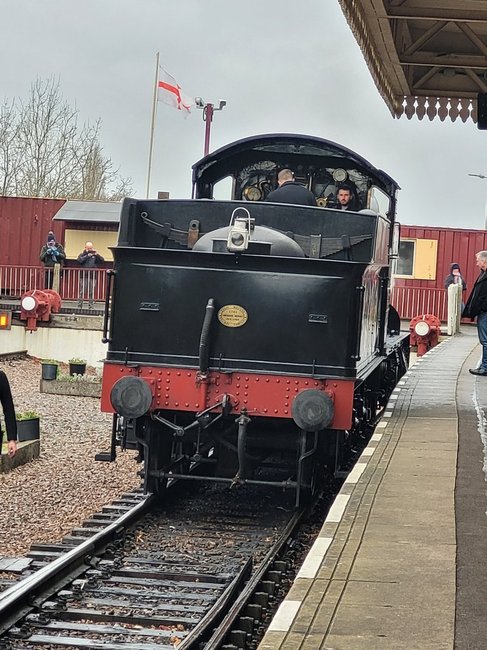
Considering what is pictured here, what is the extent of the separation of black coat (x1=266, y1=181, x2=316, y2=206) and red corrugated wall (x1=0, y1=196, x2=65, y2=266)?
22.8 m

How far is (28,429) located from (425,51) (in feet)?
20.7

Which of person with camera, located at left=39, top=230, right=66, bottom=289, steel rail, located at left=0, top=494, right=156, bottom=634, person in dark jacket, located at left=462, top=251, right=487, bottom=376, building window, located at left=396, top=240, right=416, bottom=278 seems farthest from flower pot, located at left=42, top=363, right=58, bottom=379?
building window, located at left=396, top=240, right=416, bottom=278

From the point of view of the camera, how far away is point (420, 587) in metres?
5.62

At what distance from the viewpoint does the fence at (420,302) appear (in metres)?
31.0

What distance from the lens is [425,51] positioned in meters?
10.9

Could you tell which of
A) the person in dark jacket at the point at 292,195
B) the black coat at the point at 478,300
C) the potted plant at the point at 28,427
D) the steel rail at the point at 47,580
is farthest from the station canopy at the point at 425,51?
the potted plant at the point at 28,427

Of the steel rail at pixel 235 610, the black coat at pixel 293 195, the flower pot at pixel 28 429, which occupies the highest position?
the black coat at pixel 293 195

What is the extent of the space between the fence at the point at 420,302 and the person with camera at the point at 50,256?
883 cm

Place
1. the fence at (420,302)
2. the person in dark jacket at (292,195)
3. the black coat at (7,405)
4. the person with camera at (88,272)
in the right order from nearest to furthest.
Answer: the black coat at (7,405) < the person in dark jacket at (292,195) < the person with camera at (88,272) < the fence at (420,302)

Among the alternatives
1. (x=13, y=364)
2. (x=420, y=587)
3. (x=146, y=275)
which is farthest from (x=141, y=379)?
(x=13, y=364)

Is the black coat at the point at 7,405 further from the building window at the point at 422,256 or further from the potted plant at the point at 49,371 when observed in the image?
the building window at the point at 422,256

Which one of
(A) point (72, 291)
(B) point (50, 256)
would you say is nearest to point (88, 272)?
(A) point (72, 291)

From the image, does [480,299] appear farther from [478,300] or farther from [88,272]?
[88,272]

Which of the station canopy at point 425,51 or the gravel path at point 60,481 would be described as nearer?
the station canopy at point 425,51
